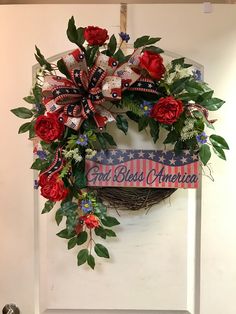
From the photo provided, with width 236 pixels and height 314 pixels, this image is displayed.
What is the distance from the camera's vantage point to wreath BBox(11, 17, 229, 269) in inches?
36.7

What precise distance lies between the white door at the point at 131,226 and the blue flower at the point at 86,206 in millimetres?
192

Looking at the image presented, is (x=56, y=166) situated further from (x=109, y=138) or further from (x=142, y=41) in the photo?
(x=142, y=41)

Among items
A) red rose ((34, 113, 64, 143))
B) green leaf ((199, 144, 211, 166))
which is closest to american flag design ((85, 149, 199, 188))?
green leaf ((199, 144, 211, 166))

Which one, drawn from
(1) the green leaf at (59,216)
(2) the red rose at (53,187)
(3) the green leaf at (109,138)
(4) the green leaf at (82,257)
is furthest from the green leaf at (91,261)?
(3) the green leaf at (109,138)

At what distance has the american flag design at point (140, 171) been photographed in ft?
3.29

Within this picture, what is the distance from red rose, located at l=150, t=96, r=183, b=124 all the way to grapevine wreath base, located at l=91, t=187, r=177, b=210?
22cm

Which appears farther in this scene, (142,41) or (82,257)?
(82,257)

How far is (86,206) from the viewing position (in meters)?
0.97

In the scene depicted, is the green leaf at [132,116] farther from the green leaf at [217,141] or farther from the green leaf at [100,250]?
the green leaf at [100,250]

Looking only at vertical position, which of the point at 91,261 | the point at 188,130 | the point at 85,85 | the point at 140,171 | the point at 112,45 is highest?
the point at 112,45

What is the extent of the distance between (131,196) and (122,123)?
21 centimetres

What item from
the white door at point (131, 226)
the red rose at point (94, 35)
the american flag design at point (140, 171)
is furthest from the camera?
the white door at point (131, 226)

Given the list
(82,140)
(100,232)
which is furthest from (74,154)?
(100,232)

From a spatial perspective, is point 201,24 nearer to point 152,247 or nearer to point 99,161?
point 99,161
